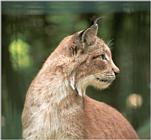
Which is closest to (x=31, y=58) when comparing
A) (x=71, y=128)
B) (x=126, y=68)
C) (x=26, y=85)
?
(x=26, y=85)

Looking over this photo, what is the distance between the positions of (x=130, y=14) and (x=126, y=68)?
63cm

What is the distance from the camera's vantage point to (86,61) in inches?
219

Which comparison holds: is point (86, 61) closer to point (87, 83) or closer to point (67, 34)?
point (87, 83)

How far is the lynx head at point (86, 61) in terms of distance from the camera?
552cm

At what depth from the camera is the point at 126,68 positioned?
310 inches

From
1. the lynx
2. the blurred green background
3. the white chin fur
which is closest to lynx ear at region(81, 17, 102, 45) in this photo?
the lynx

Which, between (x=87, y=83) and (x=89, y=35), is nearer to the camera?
(x=89, y=35)

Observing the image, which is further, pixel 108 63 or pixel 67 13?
pixel 67 13

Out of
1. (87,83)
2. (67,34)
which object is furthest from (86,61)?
(67,34)

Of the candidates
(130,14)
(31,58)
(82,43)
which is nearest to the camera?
(82,43)

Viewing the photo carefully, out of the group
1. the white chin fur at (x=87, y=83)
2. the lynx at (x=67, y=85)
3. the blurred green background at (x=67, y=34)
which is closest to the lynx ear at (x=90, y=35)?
the lynx at (x=67, y=85)

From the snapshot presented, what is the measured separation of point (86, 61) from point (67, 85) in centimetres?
18

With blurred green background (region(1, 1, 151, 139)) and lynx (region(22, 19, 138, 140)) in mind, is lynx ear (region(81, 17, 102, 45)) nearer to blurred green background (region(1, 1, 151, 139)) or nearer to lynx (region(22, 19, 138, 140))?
lynx (region(22, 19, 138, 140))

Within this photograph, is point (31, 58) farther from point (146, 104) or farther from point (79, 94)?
point (79, 94)
